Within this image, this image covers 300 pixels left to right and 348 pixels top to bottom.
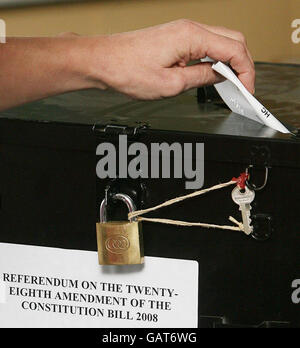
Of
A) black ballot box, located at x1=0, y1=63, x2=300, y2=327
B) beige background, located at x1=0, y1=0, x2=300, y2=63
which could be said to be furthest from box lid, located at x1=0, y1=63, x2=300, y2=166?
beige background, located at x1=0, y1=0, x2=300, y2=63

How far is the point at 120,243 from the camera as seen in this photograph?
43.8 inches

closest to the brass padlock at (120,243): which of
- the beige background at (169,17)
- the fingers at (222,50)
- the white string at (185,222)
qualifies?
the white string at (185,222)

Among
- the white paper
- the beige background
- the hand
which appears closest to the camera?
the hand

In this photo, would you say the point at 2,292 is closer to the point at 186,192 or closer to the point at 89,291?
the point at 89,291

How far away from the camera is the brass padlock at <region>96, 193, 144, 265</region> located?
1.11 metres

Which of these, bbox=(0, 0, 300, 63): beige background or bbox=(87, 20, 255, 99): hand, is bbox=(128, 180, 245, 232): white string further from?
bbox=(0, 0, 300, 63): beige background

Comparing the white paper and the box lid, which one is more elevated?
the box lid

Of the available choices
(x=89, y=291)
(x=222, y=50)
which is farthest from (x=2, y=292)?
(x=222, y=50)

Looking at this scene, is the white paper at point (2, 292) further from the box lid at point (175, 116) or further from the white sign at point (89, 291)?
the box lid at point (175, 116)

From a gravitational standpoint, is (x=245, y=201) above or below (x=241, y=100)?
below

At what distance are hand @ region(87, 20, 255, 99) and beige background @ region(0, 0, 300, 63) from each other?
2.28 ft

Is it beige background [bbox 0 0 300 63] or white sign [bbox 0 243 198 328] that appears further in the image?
beige background [bbox 0 0 300 63]

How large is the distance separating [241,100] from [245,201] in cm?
14
